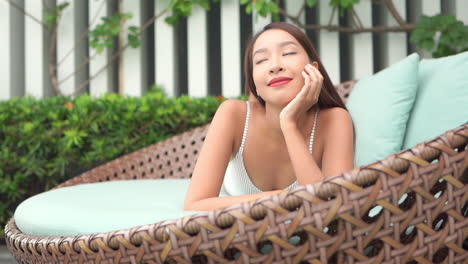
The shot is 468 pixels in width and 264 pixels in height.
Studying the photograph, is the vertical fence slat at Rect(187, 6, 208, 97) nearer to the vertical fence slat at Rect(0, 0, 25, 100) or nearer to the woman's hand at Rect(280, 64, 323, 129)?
the vertical fence slat at Rect(0, 0, 25, 100)

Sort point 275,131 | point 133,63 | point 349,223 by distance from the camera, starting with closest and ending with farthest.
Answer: point 349,223
point 275,131
point 133,63

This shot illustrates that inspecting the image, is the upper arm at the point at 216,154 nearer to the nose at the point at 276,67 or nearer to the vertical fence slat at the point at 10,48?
the nose at the point at 276,67

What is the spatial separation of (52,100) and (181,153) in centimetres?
96

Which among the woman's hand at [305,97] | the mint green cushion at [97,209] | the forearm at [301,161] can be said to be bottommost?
the mint green cushion at [97,209]

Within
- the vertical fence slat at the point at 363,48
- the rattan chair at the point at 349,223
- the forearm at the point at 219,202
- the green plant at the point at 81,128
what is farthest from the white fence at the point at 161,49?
the rattan chair at the point at 349,223

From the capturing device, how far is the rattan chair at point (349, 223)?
2.43 ft

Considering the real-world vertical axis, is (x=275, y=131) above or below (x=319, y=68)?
below

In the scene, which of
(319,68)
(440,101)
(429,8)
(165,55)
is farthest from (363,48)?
(319,68)

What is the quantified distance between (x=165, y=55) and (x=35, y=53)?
3.17ft

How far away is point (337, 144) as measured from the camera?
122 centimetres

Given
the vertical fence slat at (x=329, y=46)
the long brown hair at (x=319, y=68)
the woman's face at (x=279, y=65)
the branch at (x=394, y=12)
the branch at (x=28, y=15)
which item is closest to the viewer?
the woman's face at (x=279, y=65)

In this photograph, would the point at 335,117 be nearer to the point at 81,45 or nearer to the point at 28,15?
the point at 81,45

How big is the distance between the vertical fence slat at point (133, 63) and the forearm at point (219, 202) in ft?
6.78

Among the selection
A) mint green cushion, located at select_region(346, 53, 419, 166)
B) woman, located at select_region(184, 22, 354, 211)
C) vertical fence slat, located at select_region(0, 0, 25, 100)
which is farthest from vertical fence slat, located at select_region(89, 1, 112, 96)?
mint green cushion, located at select_region(346, 53, 419, 166)
